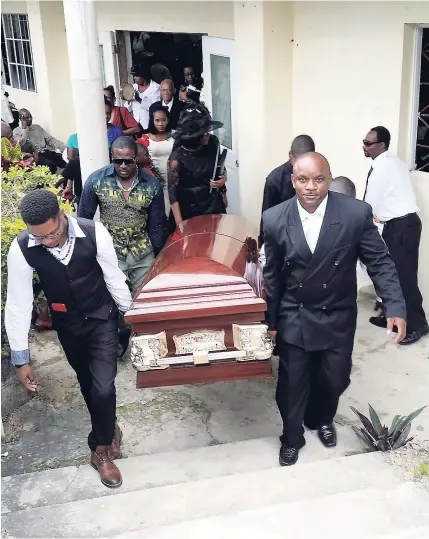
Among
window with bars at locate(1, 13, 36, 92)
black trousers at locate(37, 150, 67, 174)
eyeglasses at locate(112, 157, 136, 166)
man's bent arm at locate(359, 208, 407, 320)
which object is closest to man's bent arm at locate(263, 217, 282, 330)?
man's bent arm at locate(359, 208, 407, 320)

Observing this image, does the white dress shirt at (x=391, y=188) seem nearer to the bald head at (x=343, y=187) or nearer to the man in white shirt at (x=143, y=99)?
the bald head at (x=343, y=187)

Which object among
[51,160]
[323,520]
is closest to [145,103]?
[51,160]

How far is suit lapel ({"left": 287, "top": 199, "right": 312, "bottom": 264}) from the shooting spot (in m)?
3.16

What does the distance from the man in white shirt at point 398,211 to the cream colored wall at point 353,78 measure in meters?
0.33

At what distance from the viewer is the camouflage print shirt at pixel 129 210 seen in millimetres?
Result: 4398

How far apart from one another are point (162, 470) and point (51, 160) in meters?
5.86

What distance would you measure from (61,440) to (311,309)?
185 cm

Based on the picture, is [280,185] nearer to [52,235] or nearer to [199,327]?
[199,327]

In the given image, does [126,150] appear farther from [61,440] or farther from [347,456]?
[347,456]

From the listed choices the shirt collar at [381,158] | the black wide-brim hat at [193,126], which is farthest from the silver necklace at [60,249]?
the shirt collar at [381,158]

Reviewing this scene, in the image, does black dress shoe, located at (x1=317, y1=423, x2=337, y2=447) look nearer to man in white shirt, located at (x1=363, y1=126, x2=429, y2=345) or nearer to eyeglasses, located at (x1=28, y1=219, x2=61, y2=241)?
man in white shirt, located at (x1=363, y1=126, x2=429, y2=345)

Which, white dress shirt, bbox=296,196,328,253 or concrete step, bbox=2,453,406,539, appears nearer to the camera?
concrete step, bbox=2,453,406,539

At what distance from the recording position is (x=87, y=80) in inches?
190

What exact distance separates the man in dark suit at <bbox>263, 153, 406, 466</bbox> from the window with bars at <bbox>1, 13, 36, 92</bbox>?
889 cm
